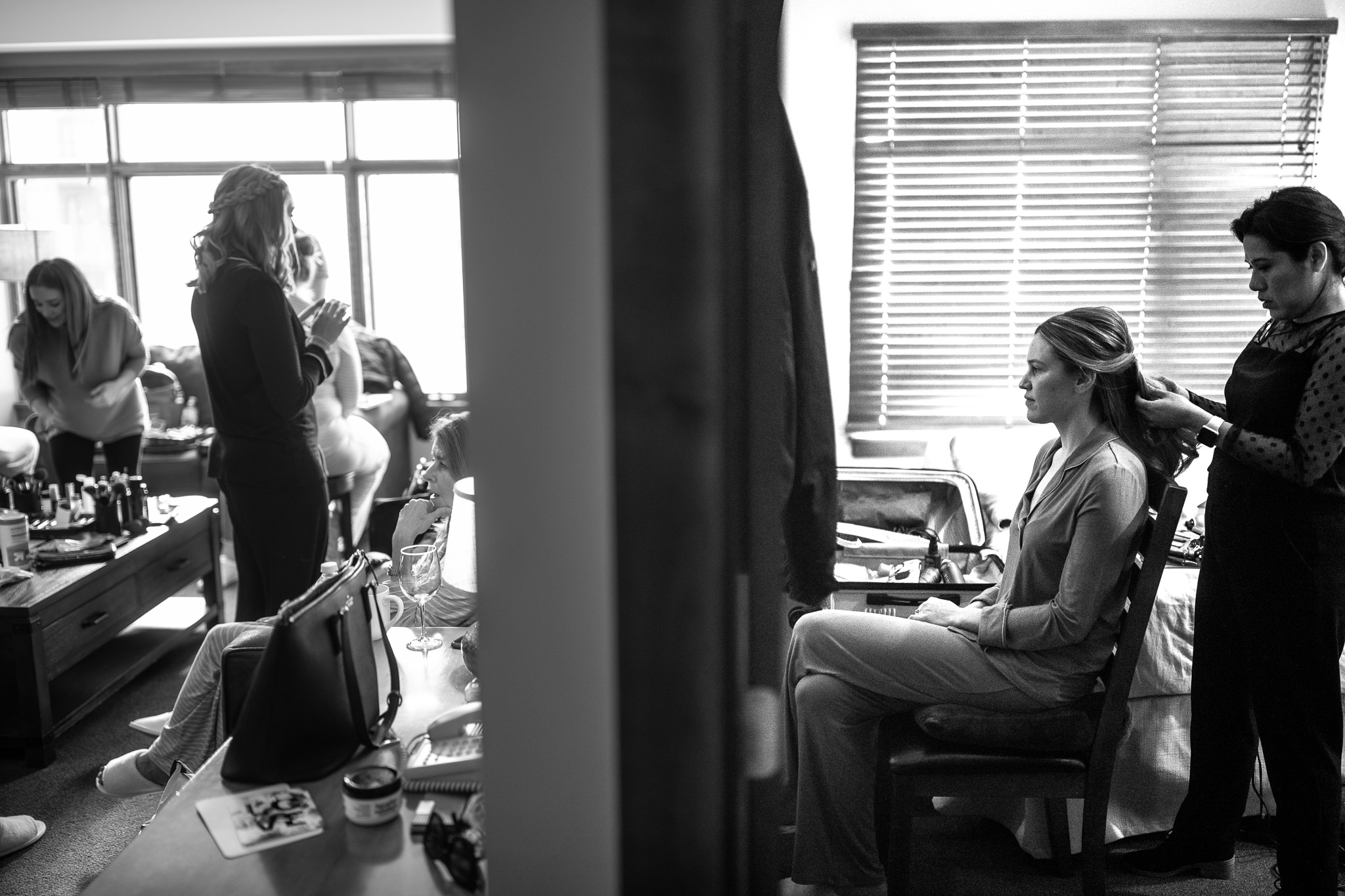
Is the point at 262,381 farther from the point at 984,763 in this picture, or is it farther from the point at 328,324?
the point at 984,763

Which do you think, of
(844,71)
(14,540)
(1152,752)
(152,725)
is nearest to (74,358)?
(14,540)

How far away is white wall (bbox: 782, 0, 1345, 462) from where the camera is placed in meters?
4.05

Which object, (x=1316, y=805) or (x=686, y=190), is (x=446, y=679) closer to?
(x=686, y=190)

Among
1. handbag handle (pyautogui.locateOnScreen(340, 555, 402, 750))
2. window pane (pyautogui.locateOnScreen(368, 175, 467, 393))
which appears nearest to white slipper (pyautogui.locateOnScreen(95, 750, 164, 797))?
handbag handle (pyautogui.locateOnScreen(340, 555, 402, 750))

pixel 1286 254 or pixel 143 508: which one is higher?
pixel 1286 254

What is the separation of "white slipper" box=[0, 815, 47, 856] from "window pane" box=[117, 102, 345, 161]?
15.1 ft

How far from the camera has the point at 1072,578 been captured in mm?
1943

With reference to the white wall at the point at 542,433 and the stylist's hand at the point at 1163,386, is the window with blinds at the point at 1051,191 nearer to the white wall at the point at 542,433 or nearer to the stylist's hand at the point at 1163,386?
the stylist's hand at the point at 1163,386

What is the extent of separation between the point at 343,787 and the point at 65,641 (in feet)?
6.78

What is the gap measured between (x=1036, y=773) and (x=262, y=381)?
1.99m

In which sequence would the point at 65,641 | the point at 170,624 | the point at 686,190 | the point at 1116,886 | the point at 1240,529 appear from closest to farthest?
the point at 686,190, the point at 1240,529, the point at 1116,886, the point at 65,641, the point at 170,624

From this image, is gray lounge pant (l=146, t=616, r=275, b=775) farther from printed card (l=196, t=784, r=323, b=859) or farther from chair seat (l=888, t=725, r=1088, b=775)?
chair seat (l=888, t=725, r=1088, b=775)

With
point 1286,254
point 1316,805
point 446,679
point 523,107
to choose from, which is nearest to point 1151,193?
point 1286,254

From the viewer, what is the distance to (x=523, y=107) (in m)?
0.92
